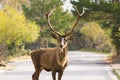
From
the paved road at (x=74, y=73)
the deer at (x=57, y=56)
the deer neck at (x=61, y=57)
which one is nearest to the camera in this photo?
the deer at (x=57, y=56)

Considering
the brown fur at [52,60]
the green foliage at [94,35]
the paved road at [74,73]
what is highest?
the brown fur at [52,60]

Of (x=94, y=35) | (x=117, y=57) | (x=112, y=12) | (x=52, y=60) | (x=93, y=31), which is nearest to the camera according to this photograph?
(x=52, y=60)

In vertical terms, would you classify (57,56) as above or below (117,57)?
above

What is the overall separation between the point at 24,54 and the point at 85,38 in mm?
55576

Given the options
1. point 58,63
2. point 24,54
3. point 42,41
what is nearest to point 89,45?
point 42,41

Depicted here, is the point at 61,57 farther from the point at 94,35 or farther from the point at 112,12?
the point at 94,35

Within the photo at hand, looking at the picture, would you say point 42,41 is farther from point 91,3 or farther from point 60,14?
point 91,3

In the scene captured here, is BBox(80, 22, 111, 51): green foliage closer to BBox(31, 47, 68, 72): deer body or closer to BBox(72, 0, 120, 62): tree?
BBox(72, 0, 120, 62): tree

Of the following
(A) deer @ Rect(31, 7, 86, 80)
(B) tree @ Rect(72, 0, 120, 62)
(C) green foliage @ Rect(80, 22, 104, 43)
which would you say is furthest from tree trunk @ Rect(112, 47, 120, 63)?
(C) green foliage @ Rect(80, 22, 104, 43)

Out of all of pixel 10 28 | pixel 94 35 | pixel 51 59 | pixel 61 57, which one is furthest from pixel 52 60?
pixel 94 35

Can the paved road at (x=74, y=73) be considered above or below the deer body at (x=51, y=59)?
below

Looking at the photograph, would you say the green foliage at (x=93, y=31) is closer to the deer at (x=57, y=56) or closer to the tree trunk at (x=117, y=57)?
the tree trunk at (x=117, y=57)

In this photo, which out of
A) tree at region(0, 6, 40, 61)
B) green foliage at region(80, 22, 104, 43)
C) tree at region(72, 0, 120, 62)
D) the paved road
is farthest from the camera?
green foliage at region(80, 22, 104, 43)

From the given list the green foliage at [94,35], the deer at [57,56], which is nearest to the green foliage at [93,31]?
the green foliage at [94,35]
